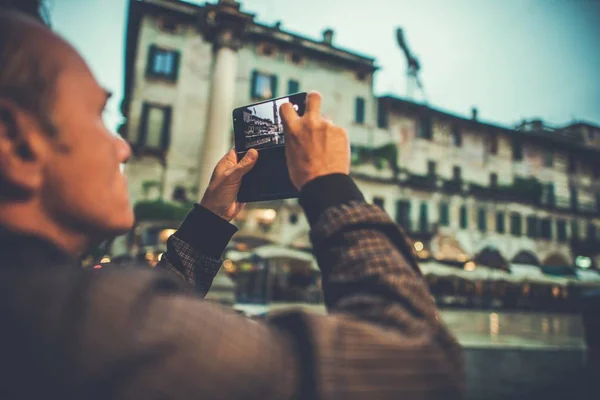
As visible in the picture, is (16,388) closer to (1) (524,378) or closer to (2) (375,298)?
(2) (375,298)

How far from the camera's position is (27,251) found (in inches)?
22.0

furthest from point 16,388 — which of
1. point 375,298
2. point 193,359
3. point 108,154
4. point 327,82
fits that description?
point 327,82

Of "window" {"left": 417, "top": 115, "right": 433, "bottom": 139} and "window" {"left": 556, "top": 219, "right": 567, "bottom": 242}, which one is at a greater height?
"window" {"left": 417, "top": 115, "right": 433, "bottom": 139}

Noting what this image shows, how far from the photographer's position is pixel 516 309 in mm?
22078

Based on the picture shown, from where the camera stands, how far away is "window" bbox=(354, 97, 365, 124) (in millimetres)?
25047

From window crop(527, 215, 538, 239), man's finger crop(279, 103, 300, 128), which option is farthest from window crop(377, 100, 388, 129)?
man's finger crop(279, 103, 300, 128)

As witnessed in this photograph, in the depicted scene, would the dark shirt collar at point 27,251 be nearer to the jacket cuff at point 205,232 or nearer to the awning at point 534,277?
the jacket cuff at point 205,232

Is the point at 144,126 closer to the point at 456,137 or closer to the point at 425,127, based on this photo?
the point at 425,127

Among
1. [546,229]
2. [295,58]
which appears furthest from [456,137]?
[295,58]

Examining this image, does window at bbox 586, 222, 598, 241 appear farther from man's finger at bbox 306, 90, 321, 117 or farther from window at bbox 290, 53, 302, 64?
man's finger at bbox 306, 90, 321, 117

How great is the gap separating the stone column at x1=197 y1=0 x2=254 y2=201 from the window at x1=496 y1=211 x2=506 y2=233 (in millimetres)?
23190

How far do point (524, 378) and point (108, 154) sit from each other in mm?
6763

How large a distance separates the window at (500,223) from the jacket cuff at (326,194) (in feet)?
101

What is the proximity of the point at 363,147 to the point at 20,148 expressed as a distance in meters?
24.9
